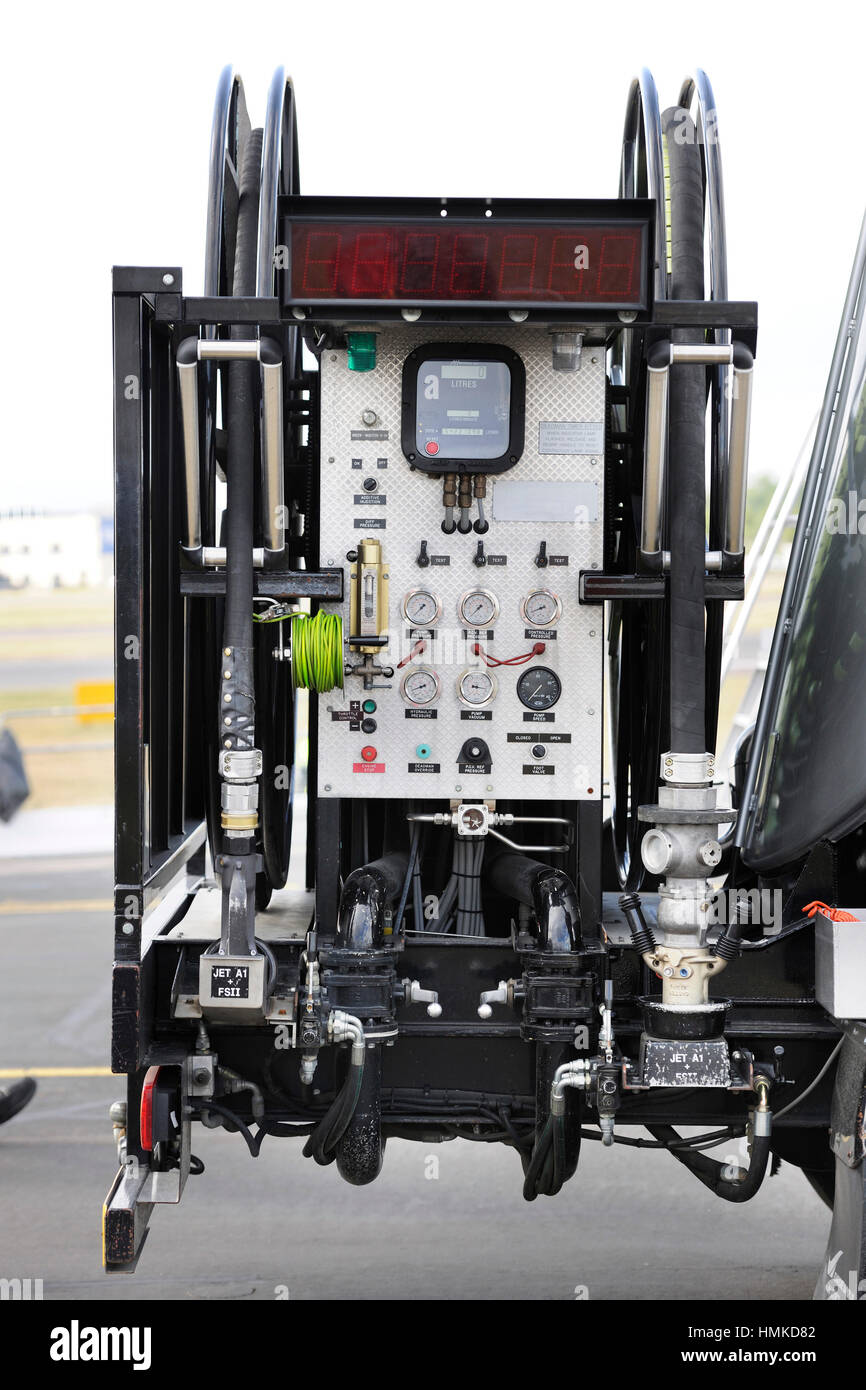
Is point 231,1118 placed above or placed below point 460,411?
below

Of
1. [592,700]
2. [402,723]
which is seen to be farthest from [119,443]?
[592,700]

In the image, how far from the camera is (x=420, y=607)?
3969mm

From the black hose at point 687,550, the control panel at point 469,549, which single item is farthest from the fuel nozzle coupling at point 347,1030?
the black hose at point 687,550

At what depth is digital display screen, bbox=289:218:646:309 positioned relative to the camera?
137 inches

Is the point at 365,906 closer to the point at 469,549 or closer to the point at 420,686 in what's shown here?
the point at 420,686

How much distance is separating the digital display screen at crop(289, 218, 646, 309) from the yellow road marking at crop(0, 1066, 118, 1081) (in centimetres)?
473

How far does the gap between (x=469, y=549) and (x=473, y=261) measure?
0.84 metres

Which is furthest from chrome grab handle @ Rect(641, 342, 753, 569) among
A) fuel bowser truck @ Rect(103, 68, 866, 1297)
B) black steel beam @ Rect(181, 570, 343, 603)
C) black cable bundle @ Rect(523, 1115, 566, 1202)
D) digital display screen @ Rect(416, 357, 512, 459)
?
black cable bundle @ Rect(523, 1115, 566, 1202)

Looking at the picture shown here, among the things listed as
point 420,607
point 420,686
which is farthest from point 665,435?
point 420,686

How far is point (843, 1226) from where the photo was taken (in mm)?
3891

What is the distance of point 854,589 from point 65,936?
7.53 metres

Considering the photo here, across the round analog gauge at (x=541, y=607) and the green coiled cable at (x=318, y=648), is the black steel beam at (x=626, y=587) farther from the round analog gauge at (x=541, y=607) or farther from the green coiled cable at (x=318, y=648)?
the green coiled cable at (x=318, y=648)

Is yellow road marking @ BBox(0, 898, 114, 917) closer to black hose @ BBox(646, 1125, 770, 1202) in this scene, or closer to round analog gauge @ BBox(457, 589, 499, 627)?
black hose @ BBox(646, 1125, 770, 1202)

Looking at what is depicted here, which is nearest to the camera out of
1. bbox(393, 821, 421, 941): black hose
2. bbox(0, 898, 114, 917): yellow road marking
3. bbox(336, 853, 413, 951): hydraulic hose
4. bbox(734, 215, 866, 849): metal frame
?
bbox(336, 853, 413, 951): hydraulic hose
